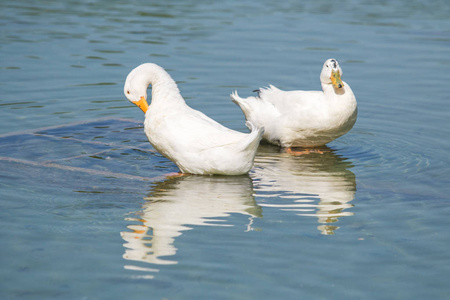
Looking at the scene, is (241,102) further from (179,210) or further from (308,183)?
(179,210)

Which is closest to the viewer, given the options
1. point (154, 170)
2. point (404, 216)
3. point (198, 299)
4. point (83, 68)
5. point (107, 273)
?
point (198, 299)

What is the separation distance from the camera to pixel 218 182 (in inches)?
296

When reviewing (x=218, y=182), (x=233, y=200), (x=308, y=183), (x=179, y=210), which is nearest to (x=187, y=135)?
(x=218, y=182)

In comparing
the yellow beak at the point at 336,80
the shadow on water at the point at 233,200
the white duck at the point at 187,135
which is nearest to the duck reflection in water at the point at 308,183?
the shadow on water at the point at 233,200

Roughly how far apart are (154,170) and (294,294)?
3.47m

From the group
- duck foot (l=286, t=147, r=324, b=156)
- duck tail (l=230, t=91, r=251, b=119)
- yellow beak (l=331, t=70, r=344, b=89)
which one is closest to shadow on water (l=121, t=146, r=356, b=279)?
duck foot (l=286, t=147, r=324, b=156)

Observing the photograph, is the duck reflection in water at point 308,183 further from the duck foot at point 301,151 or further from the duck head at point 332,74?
the duck head at point 332,74

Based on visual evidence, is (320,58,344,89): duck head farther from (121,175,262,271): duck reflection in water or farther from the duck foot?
(121,175,262,271): duck reflection in water

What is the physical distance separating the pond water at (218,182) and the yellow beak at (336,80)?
95 cm

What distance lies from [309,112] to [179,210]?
3048 millimetres

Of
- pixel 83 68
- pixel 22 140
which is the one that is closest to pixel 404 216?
pixel 22 140

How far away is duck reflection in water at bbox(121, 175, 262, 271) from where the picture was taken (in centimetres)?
556

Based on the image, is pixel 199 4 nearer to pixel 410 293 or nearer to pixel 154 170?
pixel 154 170

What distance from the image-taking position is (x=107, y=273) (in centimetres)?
508
